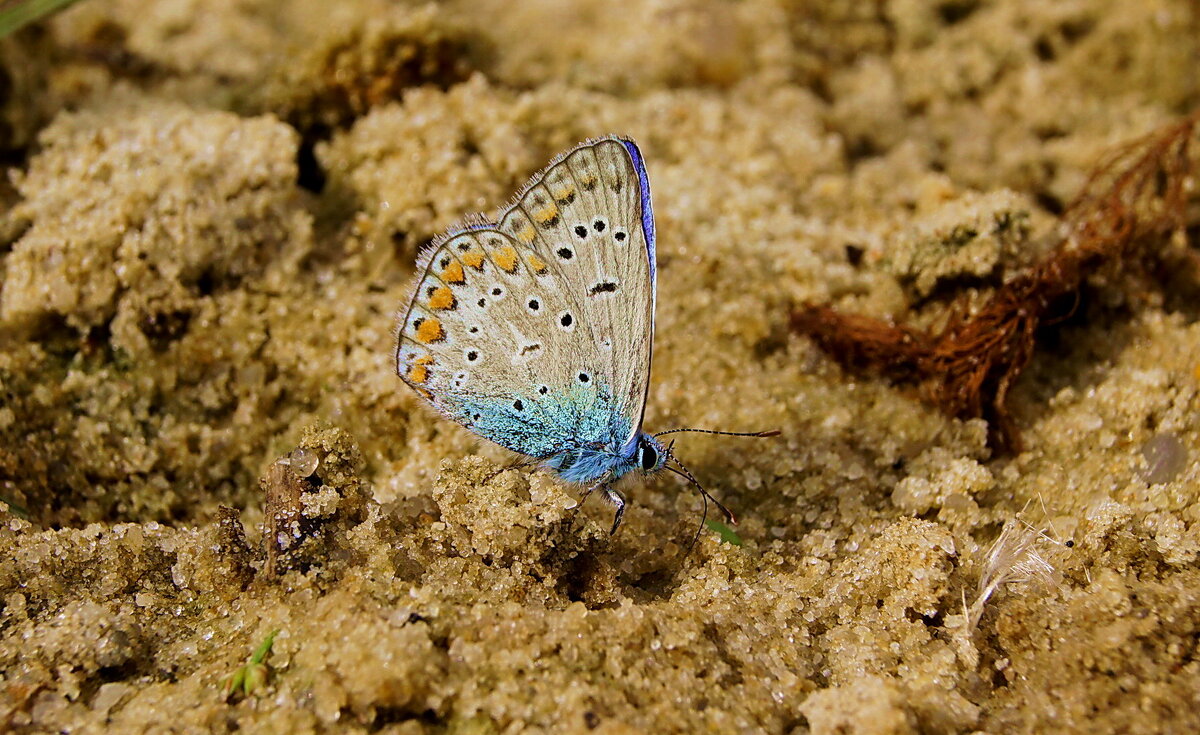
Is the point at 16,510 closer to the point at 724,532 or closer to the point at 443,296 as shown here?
the point at 443,296

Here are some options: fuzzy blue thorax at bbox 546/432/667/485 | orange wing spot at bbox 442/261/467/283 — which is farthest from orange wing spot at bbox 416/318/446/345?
fuzzy blue thorax at bbox 546/432/667/485

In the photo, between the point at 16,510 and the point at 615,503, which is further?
the point at 615,503

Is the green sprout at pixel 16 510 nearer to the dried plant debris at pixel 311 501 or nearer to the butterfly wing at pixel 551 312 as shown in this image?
the dried plant debris at pixel 311 501

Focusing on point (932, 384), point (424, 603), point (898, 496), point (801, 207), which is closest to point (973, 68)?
point (801, 207)


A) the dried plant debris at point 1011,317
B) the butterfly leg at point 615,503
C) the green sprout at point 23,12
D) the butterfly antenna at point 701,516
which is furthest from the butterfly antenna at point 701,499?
the green sprout at point 23,12

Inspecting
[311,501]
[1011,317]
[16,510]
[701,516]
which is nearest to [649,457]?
[701,516]

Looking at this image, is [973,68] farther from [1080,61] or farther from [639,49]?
[639,49]
